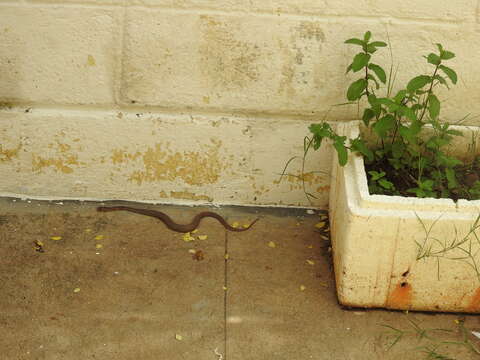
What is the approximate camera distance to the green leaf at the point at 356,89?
11.5 feet

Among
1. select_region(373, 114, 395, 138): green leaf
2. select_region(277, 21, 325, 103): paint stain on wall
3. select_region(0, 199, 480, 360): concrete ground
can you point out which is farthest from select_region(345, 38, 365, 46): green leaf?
select_region(0, 199, 480, 360): concrete ground

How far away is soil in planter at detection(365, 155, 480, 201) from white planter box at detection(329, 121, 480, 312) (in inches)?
8.0

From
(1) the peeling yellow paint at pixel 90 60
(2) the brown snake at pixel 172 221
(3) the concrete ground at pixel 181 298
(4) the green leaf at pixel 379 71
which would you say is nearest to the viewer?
(3) the concrete ground at pixel 181 298

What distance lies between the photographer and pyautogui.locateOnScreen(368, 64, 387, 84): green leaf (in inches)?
137

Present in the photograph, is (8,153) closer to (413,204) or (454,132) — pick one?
(413,204)

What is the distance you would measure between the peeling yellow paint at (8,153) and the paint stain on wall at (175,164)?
580 millimetres

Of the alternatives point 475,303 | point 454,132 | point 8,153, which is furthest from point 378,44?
point 8,153

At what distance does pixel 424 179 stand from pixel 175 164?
58.4 inches

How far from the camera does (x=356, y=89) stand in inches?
138

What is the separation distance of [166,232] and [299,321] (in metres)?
1.05

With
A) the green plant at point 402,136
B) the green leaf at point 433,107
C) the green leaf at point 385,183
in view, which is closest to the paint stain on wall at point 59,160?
the green plant at point 402,136

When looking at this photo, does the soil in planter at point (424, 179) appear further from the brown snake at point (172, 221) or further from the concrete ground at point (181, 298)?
the brown snake at point (172, 221)

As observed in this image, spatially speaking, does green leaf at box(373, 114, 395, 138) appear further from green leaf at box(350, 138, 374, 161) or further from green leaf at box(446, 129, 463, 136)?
green leaf at box(446, 129, 463, 136)

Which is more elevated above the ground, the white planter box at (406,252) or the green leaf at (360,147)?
the green leaf at (360,147)
